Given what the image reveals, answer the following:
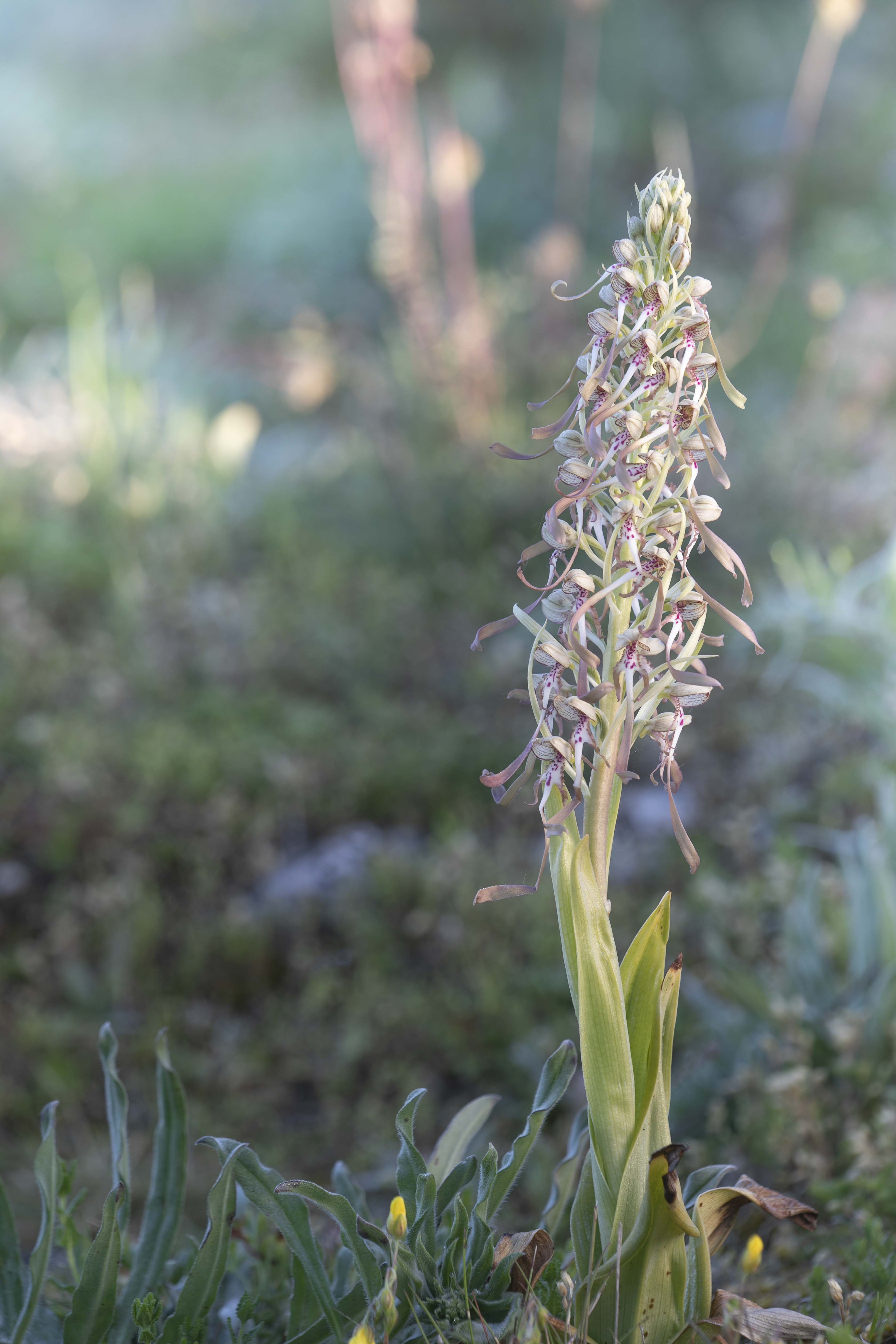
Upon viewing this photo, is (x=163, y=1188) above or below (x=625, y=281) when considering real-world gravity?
below

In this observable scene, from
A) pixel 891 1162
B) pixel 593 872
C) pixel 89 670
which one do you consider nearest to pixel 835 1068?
pixel 891 1162

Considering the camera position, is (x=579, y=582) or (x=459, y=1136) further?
(x=459, y=1136)

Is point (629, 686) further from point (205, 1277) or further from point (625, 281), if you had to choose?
point (205, 1277)

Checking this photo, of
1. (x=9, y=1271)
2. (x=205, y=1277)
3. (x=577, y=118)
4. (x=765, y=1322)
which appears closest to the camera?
(x=765, y=1322)

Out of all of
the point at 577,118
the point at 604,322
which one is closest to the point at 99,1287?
the point at 604,322

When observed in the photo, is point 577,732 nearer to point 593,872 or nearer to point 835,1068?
point 593,872

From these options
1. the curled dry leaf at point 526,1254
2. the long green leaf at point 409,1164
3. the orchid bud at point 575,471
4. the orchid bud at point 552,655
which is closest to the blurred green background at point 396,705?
the curled dry leaf at point 526,1254

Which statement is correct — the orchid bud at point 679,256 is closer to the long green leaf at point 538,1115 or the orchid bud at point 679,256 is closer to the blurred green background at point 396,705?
the long green leaf at point 538,1115
